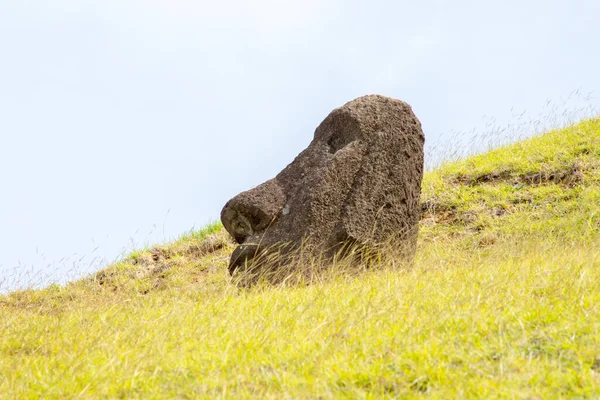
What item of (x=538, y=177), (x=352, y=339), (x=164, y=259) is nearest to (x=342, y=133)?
(x=352, y=339)

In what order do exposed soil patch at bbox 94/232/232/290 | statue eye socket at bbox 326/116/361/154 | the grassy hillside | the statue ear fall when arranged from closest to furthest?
the grassy hillside → the statue ear → statue eye socket at bbox 326/116/361/154 → exposed soil patch at bbox 94/232/232/290

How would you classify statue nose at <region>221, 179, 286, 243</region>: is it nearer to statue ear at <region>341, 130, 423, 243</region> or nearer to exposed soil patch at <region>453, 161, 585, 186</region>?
statue ear at <region>341, 130, 423, 243</region>

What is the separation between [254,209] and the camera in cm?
770

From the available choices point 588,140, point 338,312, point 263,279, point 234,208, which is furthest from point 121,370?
point 588,140

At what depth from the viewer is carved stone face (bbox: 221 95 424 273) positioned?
754 centimetres

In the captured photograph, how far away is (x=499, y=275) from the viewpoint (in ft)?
20.1

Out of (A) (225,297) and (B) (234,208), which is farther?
(B) (234,208)

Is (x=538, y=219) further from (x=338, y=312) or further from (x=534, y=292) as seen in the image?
(x=338, y=312)

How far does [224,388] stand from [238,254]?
3.83m

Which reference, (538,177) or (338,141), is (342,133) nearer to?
(338,141)

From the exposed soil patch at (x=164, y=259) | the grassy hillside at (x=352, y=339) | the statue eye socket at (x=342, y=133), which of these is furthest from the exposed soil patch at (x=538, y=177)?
the statue eye socket at (x=342, y=133)

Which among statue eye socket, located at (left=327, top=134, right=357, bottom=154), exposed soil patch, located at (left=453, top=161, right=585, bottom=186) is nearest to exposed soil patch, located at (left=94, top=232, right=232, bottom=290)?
exposed soil patch, located at (left=453, top=161, right=585, bottom=186)

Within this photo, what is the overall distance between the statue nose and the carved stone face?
11mm

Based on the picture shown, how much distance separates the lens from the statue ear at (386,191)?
25.2ft
